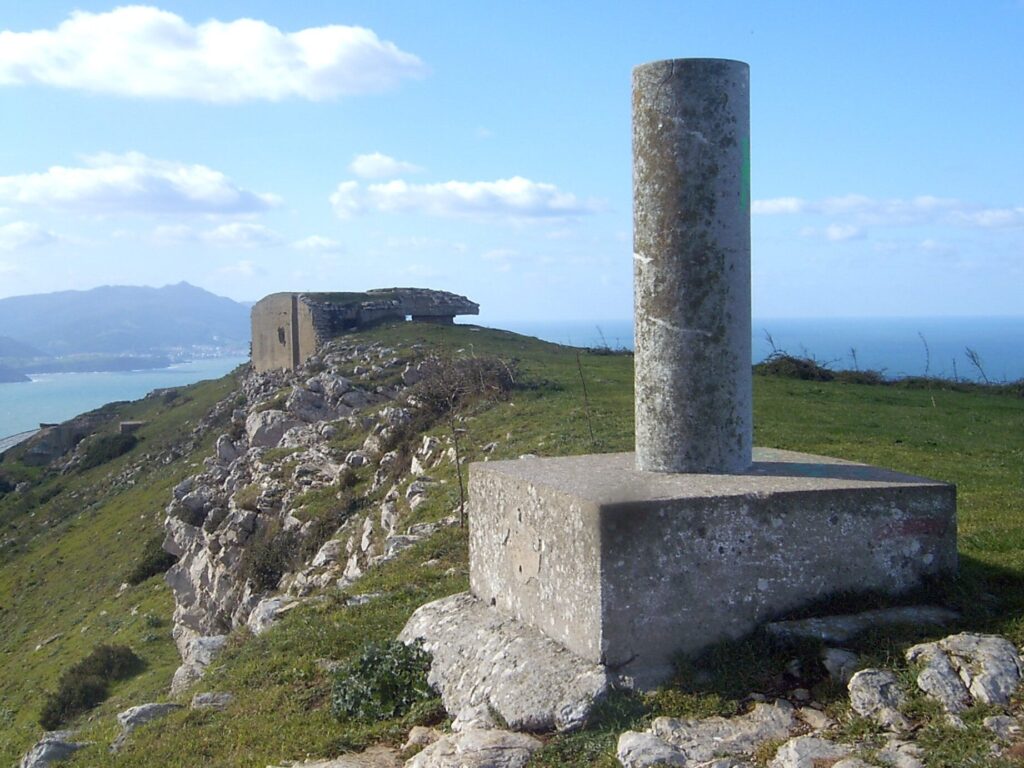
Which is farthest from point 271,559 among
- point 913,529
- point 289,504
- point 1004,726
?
point 1004,726

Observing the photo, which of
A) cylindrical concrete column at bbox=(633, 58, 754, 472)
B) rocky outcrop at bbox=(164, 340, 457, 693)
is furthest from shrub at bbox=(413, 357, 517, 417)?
cylindrical concrete column at bbox=(633, 58, 754, 472)

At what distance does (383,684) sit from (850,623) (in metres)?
3.37

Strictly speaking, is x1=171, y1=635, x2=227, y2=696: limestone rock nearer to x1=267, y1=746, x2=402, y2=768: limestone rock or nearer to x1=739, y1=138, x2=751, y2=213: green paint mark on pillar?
x1=267, y1=746, x2=402, y2=768: limestone rock

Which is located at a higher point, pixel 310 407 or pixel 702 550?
pixel 702 550

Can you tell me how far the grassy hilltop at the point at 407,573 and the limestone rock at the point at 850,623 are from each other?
0.15m

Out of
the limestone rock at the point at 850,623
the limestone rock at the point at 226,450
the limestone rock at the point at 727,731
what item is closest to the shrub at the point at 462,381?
the limestone rock at the point at 226,450

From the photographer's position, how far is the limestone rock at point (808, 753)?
16.4 feet

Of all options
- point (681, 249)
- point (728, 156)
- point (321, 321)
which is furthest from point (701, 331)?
point (321, 321)

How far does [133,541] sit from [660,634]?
1036 inches

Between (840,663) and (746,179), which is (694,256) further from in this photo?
(840,663)

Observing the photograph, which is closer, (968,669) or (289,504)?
(968,669)

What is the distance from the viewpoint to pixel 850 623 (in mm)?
6289

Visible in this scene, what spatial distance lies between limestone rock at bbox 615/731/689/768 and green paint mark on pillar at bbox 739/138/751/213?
12.4ft

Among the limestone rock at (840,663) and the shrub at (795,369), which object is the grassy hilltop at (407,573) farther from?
the shrub at (795,369)
